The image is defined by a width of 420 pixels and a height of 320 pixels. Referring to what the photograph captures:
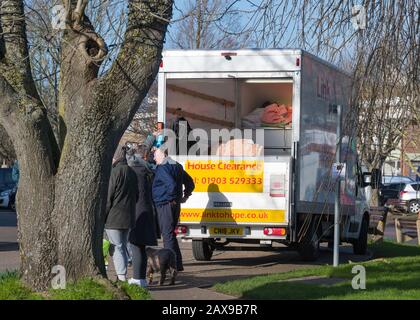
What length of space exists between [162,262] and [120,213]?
38.7 inches

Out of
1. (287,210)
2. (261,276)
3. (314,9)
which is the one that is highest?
(314,9)

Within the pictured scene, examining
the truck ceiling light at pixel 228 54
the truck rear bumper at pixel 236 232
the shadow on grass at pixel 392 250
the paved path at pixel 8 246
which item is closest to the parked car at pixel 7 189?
the paved path at pixel 8 246

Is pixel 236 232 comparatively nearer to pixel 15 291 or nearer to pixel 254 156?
pixel 254 156

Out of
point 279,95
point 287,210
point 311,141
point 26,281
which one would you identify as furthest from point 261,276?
point 26,281

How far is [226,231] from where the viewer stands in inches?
569

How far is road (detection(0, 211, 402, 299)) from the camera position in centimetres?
1083

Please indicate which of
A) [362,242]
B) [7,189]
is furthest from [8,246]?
[7,189]

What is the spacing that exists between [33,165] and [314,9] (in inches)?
121

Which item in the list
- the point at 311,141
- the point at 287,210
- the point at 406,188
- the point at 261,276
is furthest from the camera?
the point at 406,188

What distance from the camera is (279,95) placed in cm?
1617

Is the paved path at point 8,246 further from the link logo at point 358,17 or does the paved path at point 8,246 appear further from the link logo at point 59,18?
the link logo at point 358,17

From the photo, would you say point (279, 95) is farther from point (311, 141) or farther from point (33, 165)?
point (33, 165)

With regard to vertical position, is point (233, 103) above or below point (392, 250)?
above
